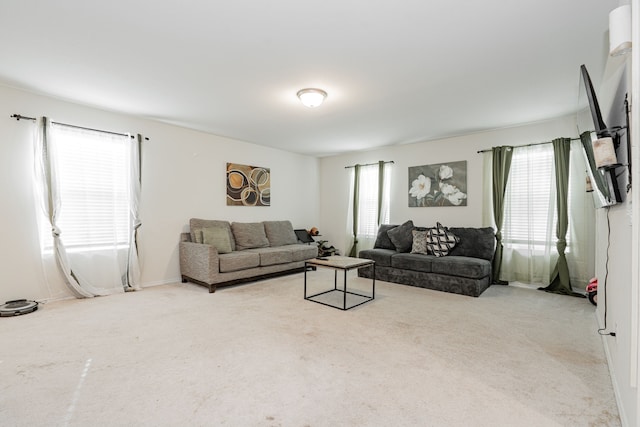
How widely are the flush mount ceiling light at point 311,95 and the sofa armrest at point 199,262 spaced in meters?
2.35

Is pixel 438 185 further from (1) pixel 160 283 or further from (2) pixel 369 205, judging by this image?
(1) pixel 160 283

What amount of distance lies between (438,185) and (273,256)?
10.3 feet

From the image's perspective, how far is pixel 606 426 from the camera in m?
1.53

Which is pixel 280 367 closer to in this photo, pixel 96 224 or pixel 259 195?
pixel 96 224

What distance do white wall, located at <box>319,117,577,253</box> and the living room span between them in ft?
0.05

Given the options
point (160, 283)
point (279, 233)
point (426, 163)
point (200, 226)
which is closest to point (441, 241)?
point (426, 163)

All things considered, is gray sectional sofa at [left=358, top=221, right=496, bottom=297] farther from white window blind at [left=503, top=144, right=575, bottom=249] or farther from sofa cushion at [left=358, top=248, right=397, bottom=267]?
white window blind at [left=503, top=144, right=575, bottom=249]

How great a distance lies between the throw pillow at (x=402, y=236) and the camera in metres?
5.00

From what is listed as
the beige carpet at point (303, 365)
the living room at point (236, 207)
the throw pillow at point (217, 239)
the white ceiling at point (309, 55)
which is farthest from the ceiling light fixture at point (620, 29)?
the throw pillow at point (217, 239)

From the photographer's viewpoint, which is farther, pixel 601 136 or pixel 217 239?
pixel 217 239

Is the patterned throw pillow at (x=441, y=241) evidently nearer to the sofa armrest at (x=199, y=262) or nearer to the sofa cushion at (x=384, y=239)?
the sofa cushion at (x=384, y=239)

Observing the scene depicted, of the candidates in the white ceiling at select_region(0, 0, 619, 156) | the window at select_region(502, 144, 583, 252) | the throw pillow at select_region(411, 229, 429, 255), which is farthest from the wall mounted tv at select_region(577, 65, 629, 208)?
the throw pillow at select_region(411, 229, 429, 255)

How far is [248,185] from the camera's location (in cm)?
570

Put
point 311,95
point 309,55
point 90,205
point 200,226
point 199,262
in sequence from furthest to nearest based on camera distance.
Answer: point 200,226 → point 199,262 → point 90,205 → point 311,95 → point 309,55
